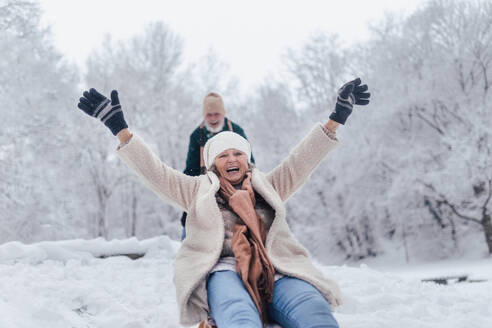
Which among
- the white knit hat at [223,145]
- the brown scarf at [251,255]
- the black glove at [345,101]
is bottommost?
the brown scarf at [251,255]

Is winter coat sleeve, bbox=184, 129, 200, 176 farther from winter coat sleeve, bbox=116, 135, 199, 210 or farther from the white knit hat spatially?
winter coat sleeve, bbox=116, 135, 199, 210

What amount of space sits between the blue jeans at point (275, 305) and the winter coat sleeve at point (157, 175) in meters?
0.55

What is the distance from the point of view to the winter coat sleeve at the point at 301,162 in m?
2.87

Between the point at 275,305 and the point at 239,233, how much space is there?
0.41 m

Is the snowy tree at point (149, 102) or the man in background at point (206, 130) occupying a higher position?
the snowy tree at point (149, 102)

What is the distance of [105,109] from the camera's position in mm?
2588

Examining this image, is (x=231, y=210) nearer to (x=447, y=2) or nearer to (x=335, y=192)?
(x=447, y=2)

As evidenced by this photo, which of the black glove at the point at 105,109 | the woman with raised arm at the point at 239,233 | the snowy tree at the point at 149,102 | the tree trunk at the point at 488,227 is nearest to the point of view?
the woman with raised arm at the point at 239,233

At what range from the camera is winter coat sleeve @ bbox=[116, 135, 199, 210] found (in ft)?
8.57

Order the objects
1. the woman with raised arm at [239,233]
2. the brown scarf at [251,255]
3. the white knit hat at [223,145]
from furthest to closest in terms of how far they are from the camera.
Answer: the white knit hat at [223,145]
the brown scarf at [251,255]
the woman with raised arm at [239,233]

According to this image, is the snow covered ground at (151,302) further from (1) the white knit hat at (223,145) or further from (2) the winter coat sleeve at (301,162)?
(1) the white knit hat at (223,145)

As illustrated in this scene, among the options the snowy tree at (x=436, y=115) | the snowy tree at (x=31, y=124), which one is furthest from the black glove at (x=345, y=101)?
the snowy tree at (x=436, y=115)

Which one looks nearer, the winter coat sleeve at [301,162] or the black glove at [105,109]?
the black glove at [105,109]

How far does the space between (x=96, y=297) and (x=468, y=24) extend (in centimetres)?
1418
